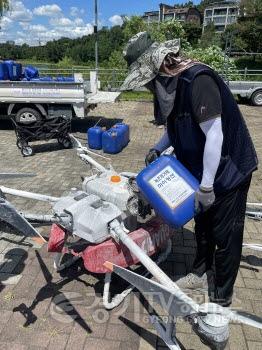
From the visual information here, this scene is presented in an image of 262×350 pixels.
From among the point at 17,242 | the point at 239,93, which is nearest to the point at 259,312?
the point at 17,242

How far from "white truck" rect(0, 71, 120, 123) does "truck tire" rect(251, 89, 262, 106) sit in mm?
8267

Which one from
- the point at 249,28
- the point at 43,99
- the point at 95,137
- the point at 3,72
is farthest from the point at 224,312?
the point at 249,28

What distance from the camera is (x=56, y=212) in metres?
2.92

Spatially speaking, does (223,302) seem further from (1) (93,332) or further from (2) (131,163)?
(2) (131,163)

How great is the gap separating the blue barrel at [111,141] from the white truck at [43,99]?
1.53 m

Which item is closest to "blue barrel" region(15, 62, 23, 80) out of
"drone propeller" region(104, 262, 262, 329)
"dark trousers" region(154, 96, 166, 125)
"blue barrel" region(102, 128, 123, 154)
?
"blue barrel" region(102, 128, 123, 154)

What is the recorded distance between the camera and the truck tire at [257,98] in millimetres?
14939

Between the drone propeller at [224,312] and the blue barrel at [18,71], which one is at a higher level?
the blue barrel at [18,71]

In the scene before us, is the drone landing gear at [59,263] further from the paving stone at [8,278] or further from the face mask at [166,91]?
the face mask at [166,91]

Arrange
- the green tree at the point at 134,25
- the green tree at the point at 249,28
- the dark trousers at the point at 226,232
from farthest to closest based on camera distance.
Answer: the green tree at the point at 249,28, the green tree at the point at 134,25, the dark trousers at the point at 226,232

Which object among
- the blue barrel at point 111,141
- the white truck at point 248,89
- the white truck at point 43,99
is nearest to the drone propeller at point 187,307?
the blue barrel at point 111,141

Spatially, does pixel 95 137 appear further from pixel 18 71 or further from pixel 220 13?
pixel 220 13

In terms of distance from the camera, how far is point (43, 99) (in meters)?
9.20

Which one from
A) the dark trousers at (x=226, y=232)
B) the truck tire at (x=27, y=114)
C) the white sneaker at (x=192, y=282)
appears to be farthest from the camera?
the truck tire at (x=27, y=114)
